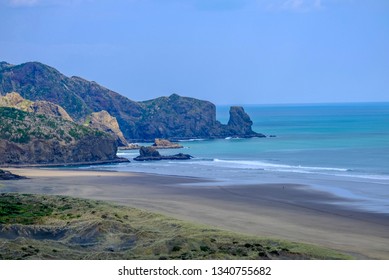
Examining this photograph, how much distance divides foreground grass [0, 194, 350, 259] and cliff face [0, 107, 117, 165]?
5492cm

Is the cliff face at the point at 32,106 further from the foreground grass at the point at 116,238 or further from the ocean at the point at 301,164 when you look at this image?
the foreground grass at the point at 116,238

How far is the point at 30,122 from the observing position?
109 meters

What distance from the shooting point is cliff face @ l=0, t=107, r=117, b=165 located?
102750 mm

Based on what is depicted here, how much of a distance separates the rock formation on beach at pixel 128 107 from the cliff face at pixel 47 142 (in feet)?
125

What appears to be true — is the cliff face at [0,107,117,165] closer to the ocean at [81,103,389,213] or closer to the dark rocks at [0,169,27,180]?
the ocean at [81,103,389,213]

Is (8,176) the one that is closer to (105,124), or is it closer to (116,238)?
(116,238)

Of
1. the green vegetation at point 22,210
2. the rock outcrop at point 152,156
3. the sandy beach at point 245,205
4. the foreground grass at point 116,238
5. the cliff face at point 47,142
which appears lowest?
the sandy beach at point 245,205

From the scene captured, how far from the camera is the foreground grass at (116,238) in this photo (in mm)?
32031

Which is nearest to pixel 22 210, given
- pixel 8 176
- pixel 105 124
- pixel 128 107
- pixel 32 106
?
pixel 8 176

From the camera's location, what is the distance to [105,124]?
138 meters

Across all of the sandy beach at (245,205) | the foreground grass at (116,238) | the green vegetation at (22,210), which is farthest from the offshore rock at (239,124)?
the foreground grass at (116,238)

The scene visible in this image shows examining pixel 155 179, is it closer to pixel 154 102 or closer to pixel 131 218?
pixel 131 218

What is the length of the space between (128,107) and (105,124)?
3130 centimetres
